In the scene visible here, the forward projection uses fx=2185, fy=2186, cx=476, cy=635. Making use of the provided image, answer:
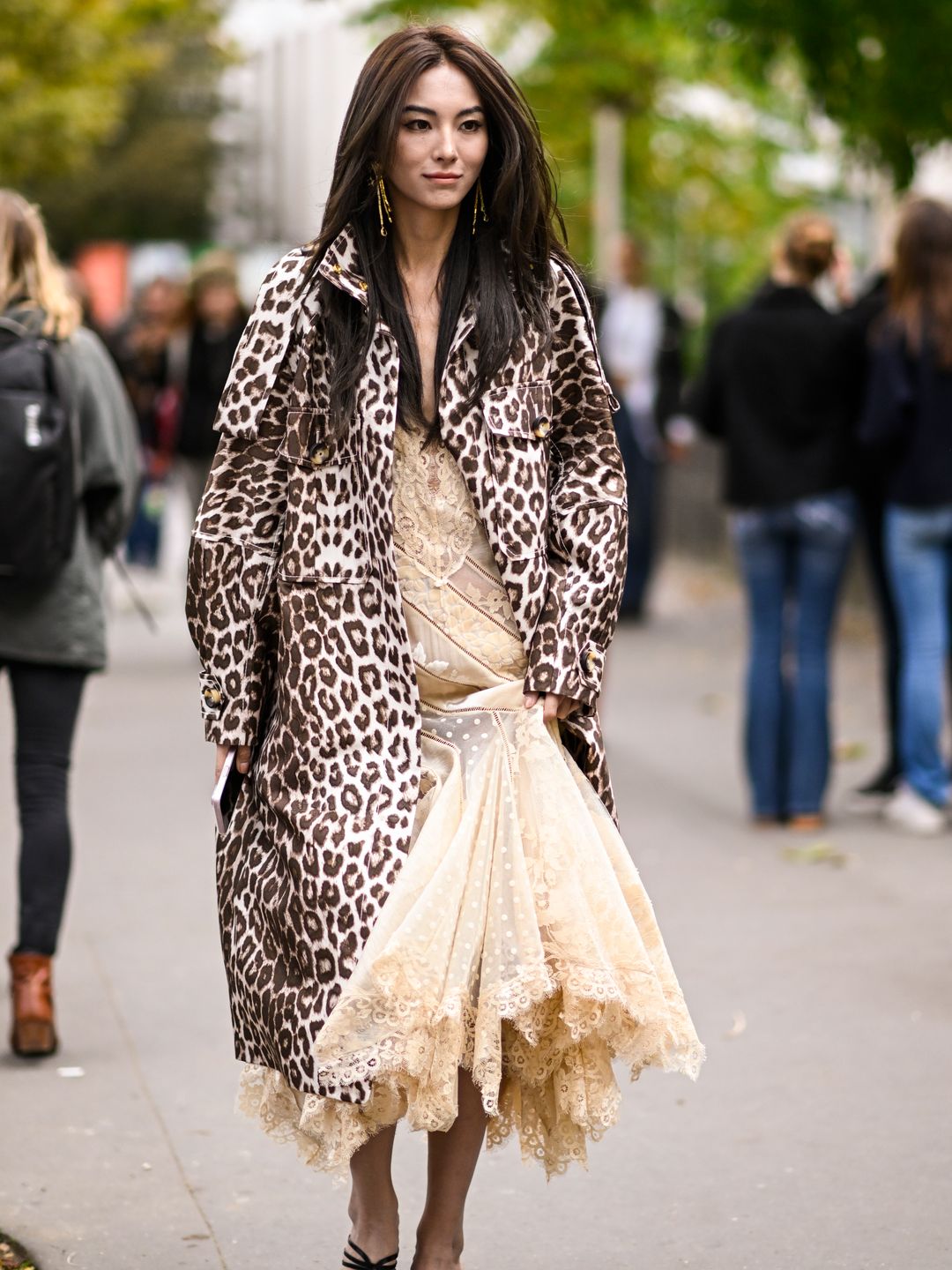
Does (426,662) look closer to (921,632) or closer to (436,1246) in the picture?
(436,1246)

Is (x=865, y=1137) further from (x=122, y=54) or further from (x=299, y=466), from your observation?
(x=122, y=54)

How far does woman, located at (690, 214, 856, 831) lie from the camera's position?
310 inches

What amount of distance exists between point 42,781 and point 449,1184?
7.10 ft

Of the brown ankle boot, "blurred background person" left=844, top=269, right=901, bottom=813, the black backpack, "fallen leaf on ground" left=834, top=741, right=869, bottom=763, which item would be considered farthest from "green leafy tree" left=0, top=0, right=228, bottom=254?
the brown ankle boot

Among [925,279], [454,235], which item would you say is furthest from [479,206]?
[925,279]

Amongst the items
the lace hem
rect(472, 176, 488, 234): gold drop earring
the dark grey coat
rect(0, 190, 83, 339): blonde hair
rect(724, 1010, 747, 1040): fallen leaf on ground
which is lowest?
rect(724, 1010, 747, 1040): fallen leaf on ground

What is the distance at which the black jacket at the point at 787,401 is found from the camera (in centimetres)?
785

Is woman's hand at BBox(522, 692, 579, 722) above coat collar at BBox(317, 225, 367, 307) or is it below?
below

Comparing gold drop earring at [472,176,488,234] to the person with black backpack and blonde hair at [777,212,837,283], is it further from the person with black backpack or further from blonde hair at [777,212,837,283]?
blonde hair at [777,212,837,283]

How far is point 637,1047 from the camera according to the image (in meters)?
3.35

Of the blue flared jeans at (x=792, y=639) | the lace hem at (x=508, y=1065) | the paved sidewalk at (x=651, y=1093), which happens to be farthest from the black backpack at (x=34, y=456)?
the blue flared jeans at (x=792, y=639)

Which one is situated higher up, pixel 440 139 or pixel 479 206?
pixel 440 139

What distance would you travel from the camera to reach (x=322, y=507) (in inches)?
135

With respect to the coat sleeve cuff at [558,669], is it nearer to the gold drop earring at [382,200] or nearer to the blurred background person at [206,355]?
the gold drop earring at [382,200]
